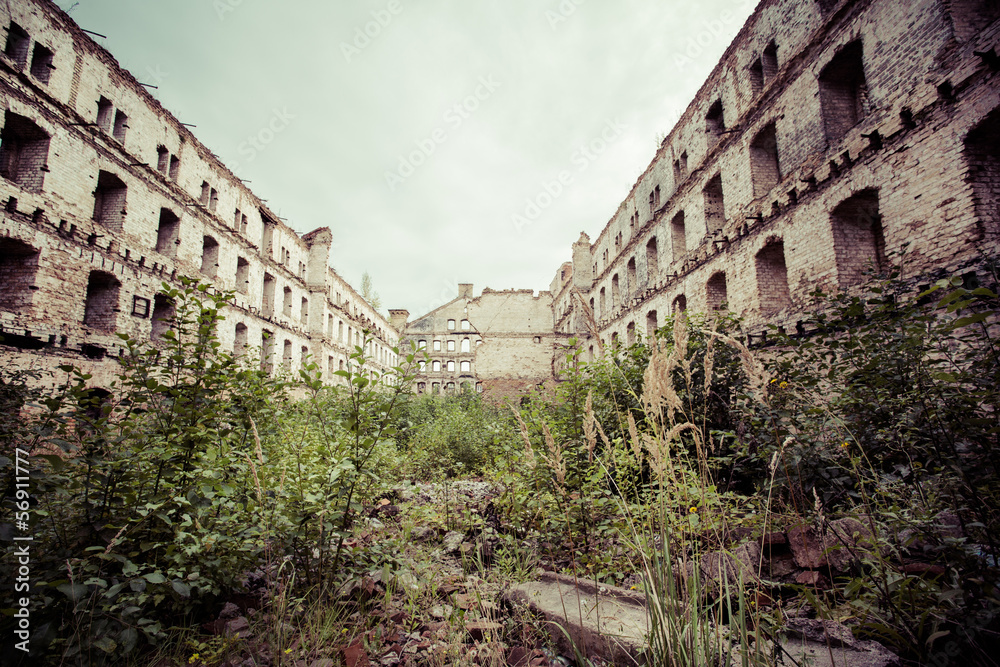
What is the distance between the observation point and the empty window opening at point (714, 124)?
39.4 ft

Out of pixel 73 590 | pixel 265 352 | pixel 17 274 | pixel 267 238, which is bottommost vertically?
pixel 73 590

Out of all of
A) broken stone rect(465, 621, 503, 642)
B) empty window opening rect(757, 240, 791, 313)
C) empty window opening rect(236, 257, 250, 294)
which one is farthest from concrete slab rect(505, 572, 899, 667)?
empty window opening rect(236, 257, 250, 294)

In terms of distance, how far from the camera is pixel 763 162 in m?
10.1

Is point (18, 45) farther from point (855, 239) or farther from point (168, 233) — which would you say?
point (855, 239)

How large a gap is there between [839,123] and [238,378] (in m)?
10.4

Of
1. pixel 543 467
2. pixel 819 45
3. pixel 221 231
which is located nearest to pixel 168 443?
pixel 543 467

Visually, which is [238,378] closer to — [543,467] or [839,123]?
[543,467]

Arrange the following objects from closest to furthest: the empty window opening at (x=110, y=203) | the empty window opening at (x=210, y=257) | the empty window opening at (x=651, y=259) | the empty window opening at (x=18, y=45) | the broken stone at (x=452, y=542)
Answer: the broken stone at (x=452, y=542) → the empty window opening at (x=18, y=45) → the empty window opening at (x=110, y=203) → the empty window opening at (x=210, y=257) → the empty window opening at (x=651, y=259)

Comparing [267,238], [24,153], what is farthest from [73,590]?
[267,238]

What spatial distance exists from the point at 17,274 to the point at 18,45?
15.8 ft

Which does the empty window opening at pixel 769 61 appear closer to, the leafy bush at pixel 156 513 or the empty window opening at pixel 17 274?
the leafy bush at pixel 156 513

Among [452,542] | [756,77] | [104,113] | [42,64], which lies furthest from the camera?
[104,113]

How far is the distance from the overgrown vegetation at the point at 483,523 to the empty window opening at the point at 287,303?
1630 cm

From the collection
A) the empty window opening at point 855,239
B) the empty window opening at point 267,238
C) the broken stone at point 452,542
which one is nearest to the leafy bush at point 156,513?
the broken stone at point 452,542
